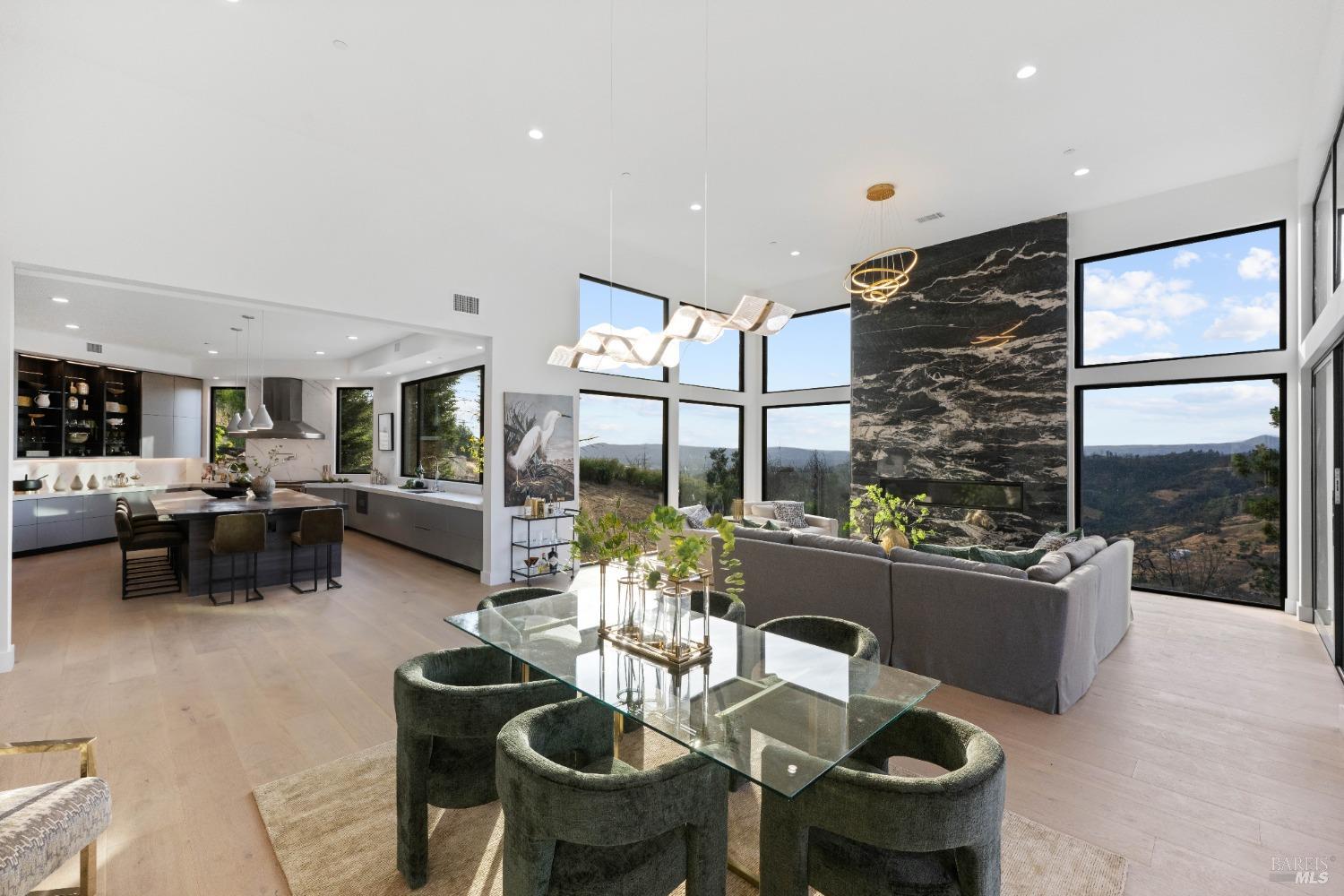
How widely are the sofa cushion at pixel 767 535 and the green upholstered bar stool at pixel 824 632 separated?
1766mm

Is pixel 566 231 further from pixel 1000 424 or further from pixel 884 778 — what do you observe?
pixel 884 778

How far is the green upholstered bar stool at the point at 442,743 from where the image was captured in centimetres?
182

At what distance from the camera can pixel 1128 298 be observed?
5.96 meters

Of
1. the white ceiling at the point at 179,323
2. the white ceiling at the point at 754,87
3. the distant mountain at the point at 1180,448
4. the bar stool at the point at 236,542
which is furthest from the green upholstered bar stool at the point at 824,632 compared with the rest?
the distant mountain at the point at 1180,448

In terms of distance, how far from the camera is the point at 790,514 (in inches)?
282

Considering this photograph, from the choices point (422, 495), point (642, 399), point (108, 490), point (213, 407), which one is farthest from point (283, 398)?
point (642, 399)

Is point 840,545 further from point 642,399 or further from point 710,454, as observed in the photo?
point 710,454

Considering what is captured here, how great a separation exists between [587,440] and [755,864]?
547 cm

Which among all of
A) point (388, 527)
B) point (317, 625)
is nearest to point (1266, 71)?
point (317, 625)

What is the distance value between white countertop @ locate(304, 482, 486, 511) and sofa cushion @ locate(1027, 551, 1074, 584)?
4.89 m

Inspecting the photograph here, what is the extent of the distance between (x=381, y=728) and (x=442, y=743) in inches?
50.5

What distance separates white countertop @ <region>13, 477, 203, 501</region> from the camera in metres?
6.89

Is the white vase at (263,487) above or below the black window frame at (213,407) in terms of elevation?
below

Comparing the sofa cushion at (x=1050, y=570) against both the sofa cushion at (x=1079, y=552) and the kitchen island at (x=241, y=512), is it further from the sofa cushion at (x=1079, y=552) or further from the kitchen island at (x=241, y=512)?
the kitchen island at (x=241, y=512)
